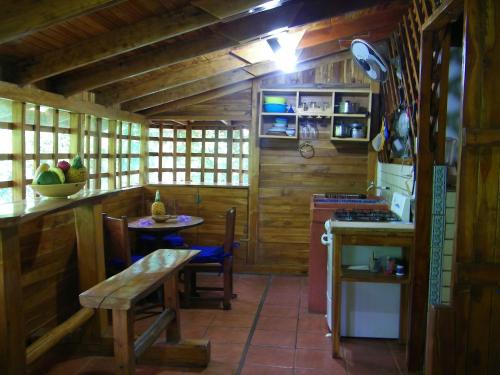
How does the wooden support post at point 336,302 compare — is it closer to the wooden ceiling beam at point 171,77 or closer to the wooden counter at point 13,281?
the wooden counter at point 13,281

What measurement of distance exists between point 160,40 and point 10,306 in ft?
6.06

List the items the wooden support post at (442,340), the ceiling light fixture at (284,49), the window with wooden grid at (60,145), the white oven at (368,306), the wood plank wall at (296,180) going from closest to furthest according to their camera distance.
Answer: the wooden support post at (442,340) → the window with wooden grid at (60,145) → the white oven at (368,306) → the ceiling light fixture at (284,49) → the wood plank wall at (296,180)

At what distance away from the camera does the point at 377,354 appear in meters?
3.15

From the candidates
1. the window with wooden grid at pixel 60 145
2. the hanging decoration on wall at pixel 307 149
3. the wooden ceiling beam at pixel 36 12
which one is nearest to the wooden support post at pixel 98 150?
the window with wooden grid at pixel 60 145

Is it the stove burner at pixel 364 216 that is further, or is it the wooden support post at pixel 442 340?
the stove burner at pixel 364 216

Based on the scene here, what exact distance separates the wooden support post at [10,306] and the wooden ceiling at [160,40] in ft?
3.40

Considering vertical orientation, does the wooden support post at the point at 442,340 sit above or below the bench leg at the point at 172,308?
above

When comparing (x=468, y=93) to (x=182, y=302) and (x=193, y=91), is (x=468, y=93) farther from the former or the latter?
(x=193, y=91)

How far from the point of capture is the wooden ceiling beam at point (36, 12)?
2219 millimetres

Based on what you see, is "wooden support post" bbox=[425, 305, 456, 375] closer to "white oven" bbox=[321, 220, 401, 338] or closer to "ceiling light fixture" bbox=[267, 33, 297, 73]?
"white oven" bbox=[321, 220, 401, 338]

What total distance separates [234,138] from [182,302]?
3.30 m

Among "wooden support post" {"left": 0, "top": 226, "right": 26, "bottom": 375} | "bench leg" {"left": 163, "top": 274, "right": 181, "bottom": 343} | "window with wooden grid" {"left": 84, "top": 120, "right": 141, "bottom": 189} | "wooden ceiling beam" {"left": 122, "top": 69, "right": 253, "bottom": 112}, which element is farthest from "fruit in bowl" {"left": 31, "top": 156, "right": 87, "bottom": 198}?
"wooden ceiling beam" {"left": 122, "top": 69, "right": 253, "bottom": 112}

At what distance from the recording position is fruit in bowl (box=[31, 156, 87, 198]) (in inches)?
103

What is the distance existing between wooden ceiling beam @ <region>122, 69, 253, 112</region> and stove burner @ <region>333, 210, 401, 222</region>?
6.90ft
